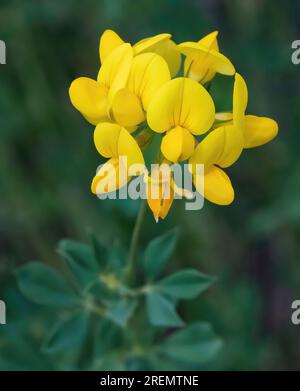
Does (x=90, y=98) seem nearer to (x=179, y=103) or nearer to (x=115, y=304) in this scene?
(x=179, y=103)

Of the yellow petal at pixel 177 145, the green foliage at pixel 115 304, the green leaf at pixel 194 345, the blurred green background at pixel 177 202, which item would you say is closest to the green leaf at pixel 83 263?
the green foliage at pixel 115 304

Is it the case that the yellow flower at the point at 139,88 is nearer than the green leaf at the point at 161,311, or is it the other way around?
the yellow flower at the point at 139,88

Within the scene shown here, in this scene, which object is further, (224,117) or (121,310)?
(121,310)

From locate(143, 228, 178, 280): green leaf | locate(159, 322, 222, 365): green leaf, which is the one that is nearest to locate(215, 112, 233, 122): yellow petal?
locate(143, 228, 178, 280): green leaf

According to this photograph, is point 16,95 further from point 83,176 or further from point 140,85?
point 140,85

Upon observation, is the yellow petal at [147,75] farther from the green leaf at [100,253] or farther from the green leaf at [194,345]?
the green leaf at [194,345]

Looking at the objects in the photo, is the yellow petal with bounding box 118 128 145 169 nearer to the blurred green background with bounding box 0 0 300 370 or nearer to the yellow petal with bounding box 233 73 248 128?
the yellow petal with bounding box 233 73 248 128

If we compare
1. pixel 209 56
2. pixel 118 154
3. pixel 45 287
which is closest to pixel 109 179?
pixel 118 154
